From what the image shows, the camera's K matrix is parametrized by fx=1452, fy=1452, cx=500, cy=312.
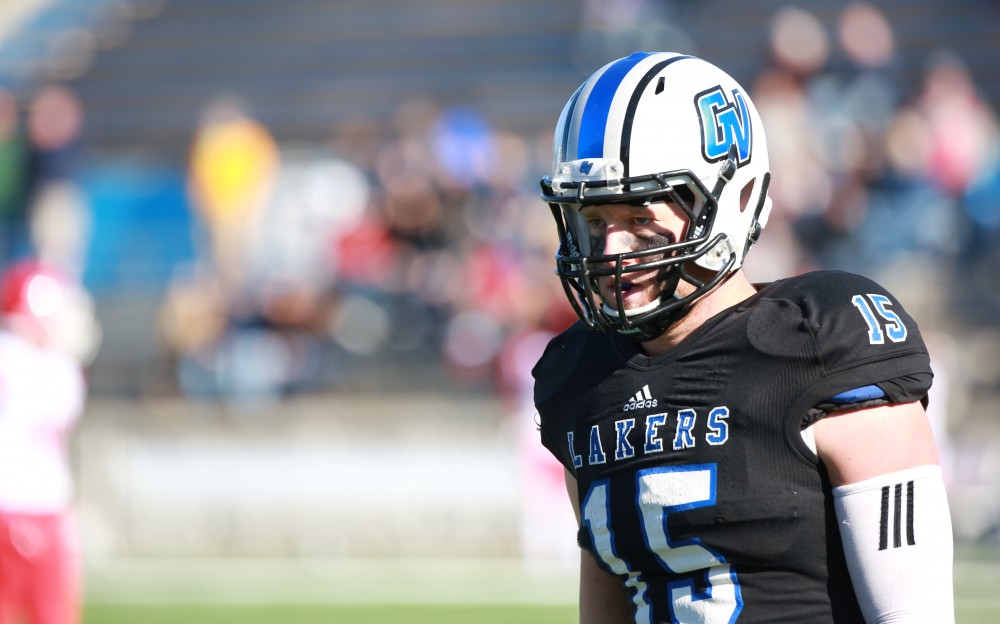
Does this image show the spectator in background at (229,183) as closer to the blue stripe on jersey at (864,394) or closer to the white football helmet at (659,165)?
the white football helmet at (659,165)

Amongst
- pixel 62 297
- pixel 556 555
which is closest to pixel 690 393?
pixel 62 297

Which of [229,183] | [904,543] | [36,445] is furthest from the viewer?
[229,183]

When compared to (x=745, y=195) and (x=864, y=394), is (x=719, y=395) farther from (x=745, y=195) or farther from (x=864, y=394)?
(x=745, y=195)

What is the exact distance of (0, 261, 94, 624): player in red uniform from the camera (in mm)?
5793

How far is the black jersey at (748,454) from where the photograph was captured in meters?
2.23

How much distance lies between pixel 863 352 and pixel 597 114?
0.57 meters

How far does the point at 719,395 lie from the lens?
231 cm

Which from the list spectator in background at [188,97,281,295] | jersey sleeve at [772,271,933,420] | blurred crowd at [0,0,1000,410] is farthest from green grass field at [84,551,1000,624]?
jersey sleeve at [772,271,933,420]

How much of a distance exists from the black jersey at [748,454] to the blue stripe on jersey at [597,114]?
1.15 feet

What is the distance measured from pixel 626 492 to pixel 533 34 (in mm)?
13045

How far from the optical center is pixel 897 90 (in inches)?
483

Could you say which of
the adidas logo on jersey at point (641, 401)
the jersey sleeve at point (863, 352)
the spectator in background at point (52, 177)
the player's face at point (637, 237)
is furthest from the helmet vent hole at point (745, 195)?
the spectator in background at point (52, 177)

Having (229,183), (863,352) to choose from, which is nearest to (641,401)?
(863,352)

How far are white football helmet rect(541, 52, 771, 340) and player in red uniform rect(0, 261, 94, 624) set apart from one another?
13.1 feet
